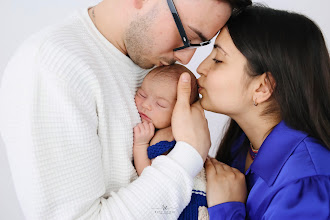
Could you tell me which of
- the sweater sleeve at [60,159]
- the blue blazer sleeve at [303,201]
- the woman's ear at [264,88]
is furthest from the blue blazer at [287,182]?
the sweater sleeve at [60,159]

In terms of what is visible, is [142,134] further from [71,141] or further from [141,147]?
[71,141]

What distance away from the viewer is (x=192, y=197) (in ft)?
5.25

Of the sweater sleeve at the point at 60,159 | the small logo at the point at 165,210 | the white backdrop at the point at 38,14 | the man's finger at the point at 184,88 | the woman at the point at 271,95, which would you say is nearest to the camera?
the sweater sleeve at the point at 60,159

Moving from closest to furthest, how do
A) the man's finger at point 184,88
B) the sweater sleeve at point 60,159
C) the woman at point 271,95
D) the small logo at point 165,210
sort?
the sweater sleeve at point 60,159, the small logo at point 165,210, the woman at point 271,95, the man's finger at point 184,88

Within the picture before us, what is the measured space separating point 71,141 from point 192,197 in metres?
0.65

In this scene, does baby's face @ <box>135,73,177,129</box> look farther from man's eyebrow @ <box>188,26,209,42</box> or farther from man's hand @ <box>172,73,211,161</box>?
man's eyebrow @ <box>188,26,209,42</box>

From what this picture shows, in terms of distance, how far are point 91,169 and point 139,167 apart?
0.33 meters

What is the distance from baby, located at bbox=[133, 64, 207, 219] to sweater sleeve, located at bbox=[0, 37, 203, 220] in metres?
0.25

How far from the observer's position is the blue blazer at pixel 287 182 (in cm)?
134

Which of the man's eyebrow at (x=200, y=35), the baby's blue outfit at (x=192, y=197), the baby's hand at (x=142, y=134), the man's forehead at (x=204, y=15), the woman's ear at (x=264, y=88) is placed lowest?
the baby's blue outfit at (x=192, y=197)

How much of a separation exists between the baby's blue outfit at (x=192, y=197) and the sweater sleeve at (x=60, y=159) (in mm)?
196

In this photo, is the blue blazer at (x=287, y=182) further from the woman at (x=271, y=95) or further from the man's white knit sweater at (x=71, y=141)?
the man's white knit sweater at (x=71, y=141)

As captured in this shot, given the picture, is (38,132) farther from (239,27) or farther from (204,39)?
(239,27)

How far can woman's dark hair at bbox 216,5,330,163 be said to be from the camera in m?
1.54
